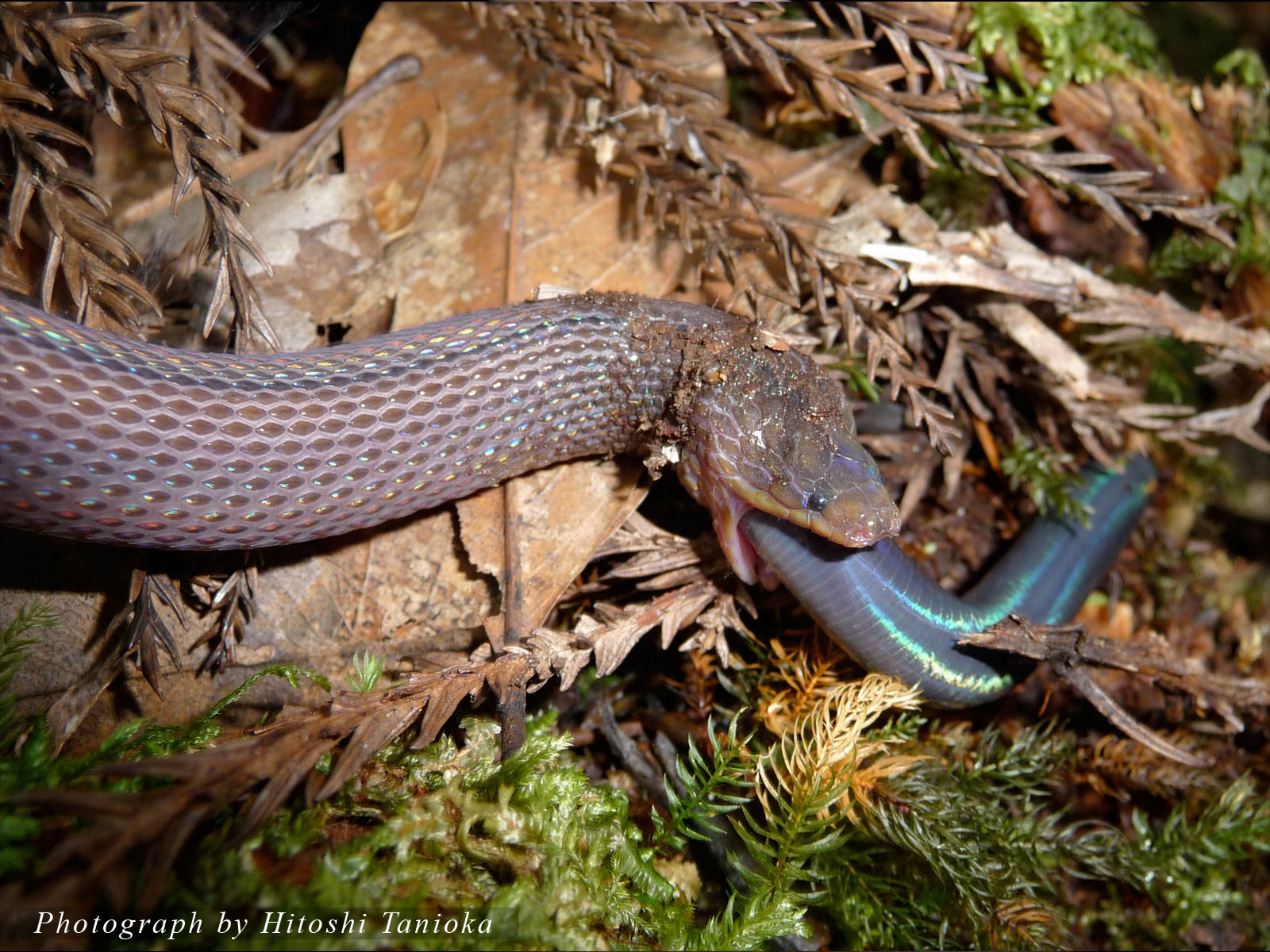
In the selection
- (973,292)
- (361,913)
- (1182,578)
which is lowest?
(1182,578)

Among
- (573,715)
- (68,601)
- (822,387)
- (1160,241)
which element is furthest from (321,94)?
(1160,241)

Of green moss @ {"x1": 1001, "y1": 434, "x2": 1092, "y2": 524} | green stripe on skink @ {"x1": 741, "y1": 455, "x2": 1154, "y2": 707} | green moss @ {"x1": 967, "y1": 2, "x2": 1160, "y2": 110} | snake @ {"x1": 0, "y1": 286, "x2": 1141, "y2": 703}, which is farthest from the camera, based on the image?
green moss @ {"x1": 967, "y1": 2, "x2": 1160, "y2": 110}

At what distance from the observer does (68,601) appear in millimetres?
3395

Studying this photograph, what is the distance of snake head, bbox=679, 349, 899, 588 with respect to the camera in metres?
3.42

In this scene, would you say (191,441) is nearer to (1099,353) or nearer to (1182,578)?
(1099,353)

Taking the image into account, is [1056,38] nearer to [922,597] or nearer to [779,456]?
[779,456]

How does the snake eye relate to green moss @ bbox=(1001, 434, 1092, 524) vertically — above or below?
above

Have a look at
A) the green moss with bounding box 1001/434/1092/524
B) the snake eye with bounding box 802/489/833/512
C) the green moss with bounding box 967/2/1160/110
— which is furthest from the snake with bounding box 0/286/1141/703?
the green moss with bounding box 967/2/1160/110

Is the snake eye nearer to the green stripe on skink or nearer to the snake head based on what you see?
the snake head

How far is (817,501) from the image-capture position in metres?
3.42

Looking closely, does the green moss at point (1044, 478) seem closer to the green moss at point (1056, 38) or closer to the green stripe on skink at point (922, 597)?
the green stripe on skink at point (922, 597)

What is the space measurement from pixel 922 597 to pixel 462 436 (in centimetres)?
232

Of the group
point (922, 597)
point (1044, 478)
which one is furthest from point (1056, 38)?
point (922, 597)

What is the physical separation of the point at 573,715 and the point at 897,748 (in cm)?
159
